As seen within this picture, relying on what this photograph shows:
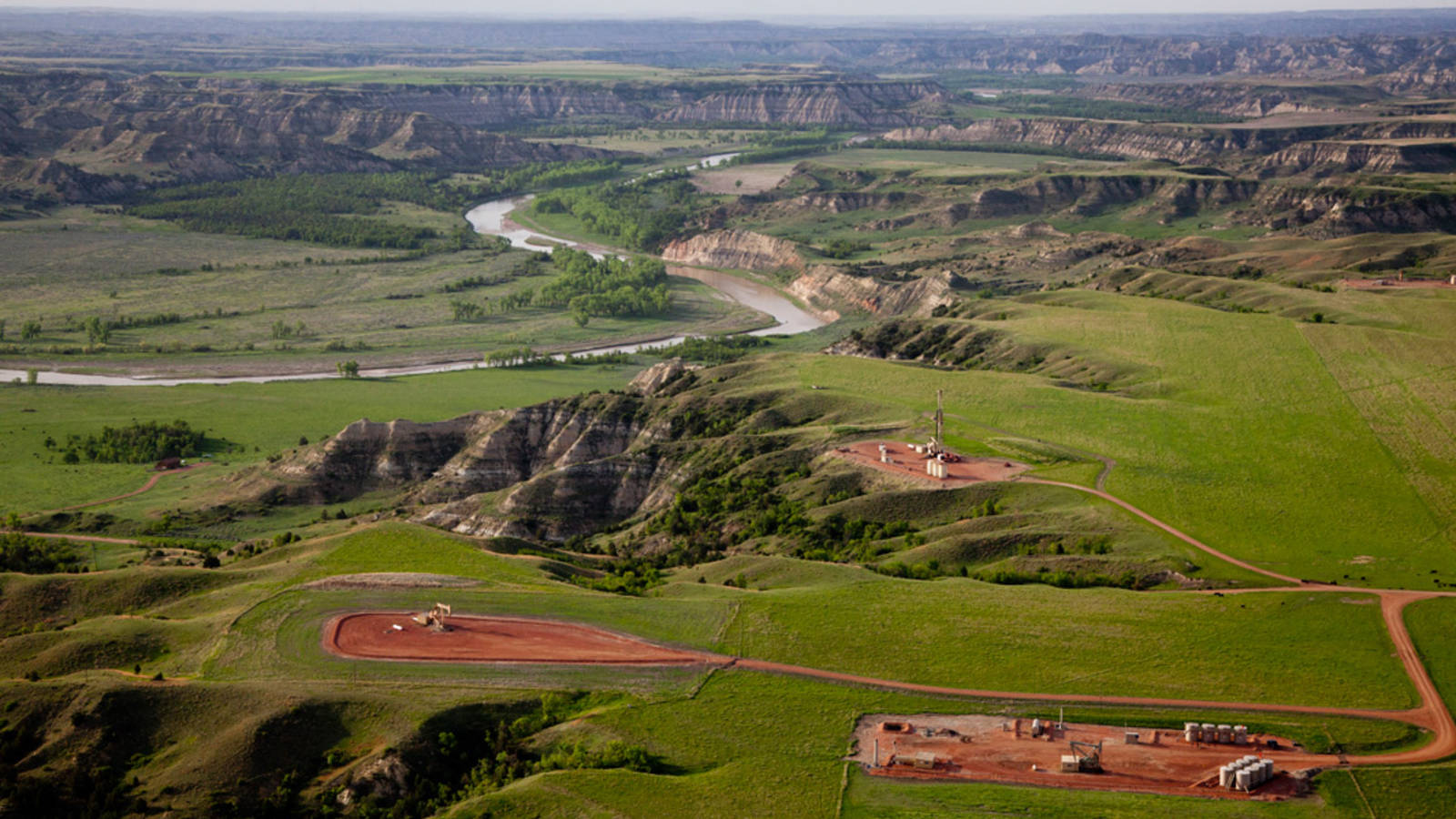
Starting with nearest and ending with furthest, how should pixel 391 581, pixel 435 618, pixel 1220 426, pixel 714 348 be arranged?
pixel 435 618 → pixel 391 581 → pixel 1220 426 → pixel 714 348

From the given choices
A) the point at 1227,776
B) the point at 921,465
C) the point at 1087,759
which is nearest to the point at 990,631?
the point at 1087,759

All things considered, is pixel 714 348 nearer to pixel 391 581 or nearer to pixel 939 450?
pixel 939 450

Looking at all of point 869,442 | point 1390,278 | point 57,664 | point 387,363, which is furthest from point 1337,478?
point 387,363

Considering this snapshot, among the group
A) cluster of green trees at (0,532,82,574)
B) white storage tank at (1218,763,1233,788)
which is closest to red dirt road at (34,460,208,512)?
cluster of green trees at (0,532,82,574)

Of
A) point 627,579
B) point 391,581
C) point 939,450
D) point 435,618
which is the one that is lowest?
point 627,579

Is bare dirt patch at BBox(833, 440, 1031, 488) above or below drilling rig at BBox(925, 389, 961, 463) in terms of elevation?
below

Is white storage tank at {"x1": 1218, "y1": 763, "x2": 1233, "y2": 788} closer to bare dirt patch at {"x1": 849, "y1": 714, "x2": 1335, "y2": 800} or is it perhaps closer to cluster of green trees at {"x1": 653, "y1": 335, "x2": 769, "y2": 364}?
bare dirt patch at {"x1": 849, "y1": 714, "x2": 1335, "y2": 800}

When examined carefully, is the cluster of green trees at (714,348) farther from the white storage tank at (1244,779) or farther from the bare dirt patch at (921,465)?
the white storage tank at (1244,779)
